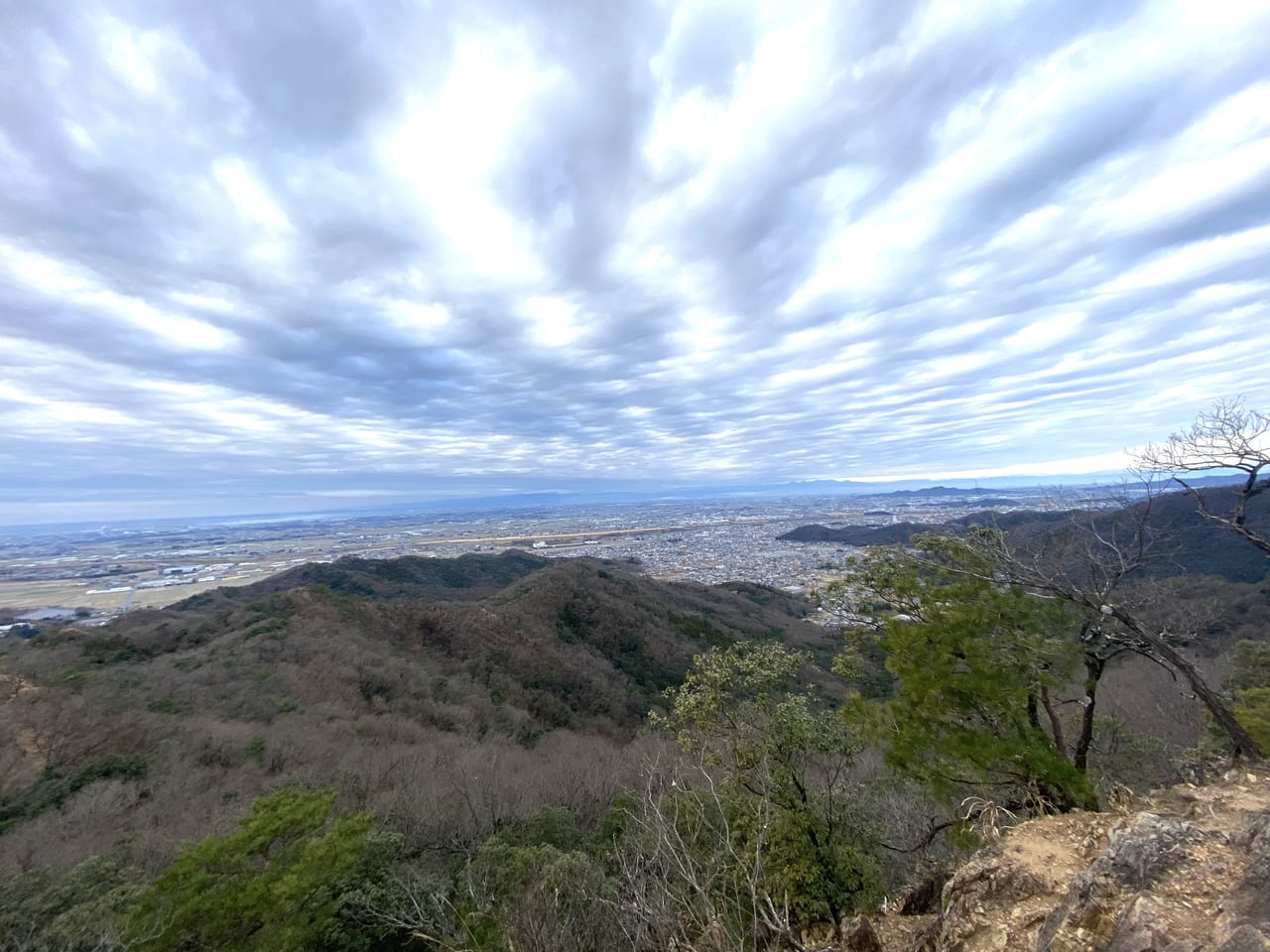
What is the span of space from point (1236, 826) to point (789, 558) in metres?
96.4

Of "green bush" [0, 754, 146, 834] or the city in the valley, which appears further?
the city in the valley

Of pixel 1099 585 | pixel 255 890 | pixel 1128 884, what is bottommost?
pixel 255 890

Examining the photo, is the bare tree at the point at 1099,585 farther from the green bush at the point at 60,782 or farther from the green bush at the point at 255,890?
the green bush at the point at 60,782

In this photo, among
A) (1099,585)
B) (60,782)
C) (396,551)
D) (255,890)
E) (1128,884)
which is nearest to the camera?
(1128,884)

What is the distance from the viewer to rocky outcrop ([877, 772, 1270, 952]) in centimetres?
455

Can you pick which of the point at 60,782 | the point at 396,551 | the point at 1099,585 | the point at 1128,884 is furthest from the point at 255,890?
the point at 396,551

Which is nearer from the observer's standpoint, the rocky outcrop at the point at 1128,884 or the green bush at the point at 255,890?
the rocky outcrop at the point at 1128,884

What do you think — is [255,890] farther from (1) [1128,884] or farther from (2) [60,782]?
(2) [60,782]

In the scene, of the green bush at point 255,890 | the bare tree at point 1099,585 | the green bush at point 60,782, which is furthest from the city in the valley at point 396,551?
the green bush at point 60,782

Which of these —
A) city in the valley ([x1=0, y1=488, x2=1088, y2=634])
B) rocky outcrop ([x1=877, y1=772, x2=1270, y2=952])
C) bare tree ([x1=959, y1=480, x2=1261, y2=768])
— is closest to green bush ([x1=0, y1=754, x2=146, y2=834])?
rocky outcrop ([x1=877, y1=772, x2=1270, y2=952])

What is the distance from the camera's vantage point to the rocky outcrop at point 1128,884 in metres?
4.55

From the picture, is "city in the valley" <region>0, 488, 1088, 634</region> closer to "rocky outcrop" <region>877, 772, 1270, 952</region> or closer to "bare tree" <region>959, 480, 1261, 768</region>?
"bare tree" <region>959, 480, 1261, 768</region>

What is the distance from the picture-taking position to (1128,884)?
Answer: 5.21 m

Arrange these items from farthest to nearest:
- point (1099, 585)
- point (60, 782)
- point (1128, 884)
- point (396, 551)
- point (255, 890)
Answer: point (396, 551)
point (60, 782)
point (1099, 585)
point (255, 890)
point (1128, 884)
